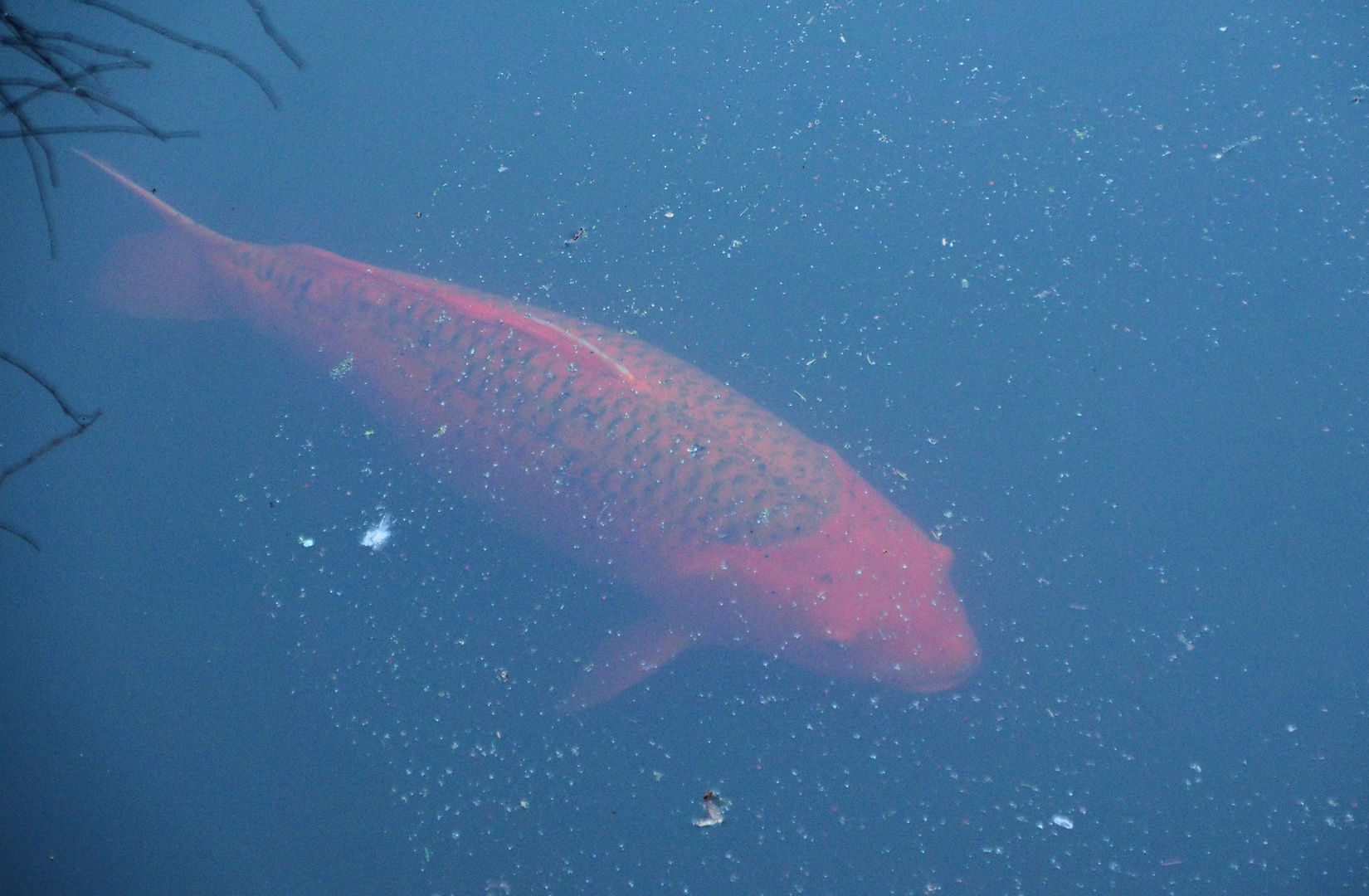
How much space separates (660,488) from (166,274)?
2.07m

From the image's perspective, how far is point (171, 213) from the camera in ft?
9.34

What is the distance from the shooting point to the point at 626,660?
2186 millimetres

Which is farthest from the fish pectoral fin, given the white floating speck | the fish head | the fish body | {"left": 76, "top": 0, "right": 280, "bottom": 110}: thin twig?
{"left": 76, "top": 0, "right": 280, "bottom": 110}: thin twig

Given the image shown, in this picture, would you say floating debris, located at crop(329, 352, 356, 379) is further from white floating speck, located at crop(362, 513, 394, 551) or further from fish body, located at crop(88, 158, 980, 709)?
white floating speck, located at crop(362, 513, 394, 551)

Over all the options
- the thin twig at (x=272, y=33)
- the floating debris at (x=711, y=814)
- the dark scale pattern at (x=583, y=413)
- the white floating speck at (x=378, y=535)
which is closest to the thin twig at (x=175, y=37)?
the thin twig at (x=272, y=33)

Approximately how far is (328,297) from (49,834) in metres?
1.90

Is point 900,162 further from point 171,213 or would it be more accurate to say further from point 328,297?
point 171,213

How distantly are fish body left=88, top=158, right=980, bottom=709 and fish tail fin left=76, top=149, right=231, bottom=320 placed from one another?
0.67m

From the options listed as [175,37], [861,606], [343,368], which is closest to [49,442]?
[343,368]

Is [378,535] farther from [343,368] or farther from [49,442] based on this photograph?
[49,442]

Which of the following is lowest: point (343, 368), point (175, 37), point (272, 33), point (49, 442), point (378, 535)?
point (49, 442)

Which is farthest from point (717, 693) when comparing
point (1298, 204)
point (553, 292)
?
point (1298, 204)

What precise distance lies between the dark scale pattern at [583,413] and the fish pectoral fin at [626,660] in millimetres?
278

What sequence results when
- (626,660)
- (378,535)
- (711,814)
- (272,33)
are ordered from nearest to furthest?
(272,33), (711,814), (626,660), (378,535)
